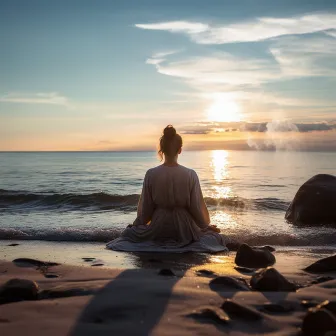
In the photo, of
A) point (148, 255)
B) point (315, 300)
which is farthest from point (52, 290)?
point (148, 255)

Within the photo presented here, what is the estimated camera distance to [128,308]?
350 cm

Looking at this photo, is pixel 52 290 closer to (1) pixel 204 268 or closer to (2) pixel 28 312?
(2) pixel 28 312

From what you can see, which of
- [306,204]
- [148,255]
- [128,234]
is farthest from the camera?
[306,204]

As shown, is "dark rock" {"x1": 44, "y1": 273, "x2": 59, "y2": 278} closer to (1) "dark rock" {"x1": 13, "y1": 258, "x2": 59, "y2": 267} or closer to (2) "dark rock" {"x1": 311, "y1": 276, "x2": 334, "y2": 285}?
(1) "dark rock" {"x1": 13, "y1": 258, "x2": 59, "y2": 267}

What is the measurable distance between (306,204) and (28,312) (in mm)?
9036

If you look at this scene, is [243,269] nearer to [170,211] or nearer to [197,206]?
[197,206]

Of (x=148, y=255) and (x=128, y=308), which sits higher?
(x=128, y=308)

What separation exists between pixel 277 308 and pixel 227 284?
0.87 metres

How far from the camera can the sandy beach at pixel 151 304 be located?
309cm

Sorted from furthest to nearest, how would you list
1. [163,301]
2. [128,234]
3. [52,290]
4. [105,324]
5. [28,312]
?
[128,234], [52,290], [163,301], [28,312], [105,324]

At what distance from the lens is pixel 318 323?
286 centimetres

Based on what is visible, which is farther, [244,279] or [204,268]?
[204,268]

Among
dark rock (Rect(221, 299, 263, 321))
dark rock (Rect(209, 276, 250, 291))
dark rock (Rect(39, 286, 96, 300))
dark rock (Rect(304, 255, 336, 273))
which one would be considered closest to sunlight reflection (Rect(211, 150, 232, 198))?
dark rock (Rect(304, 255, 336, 273))

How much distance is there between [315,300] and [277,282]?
0.48 m
